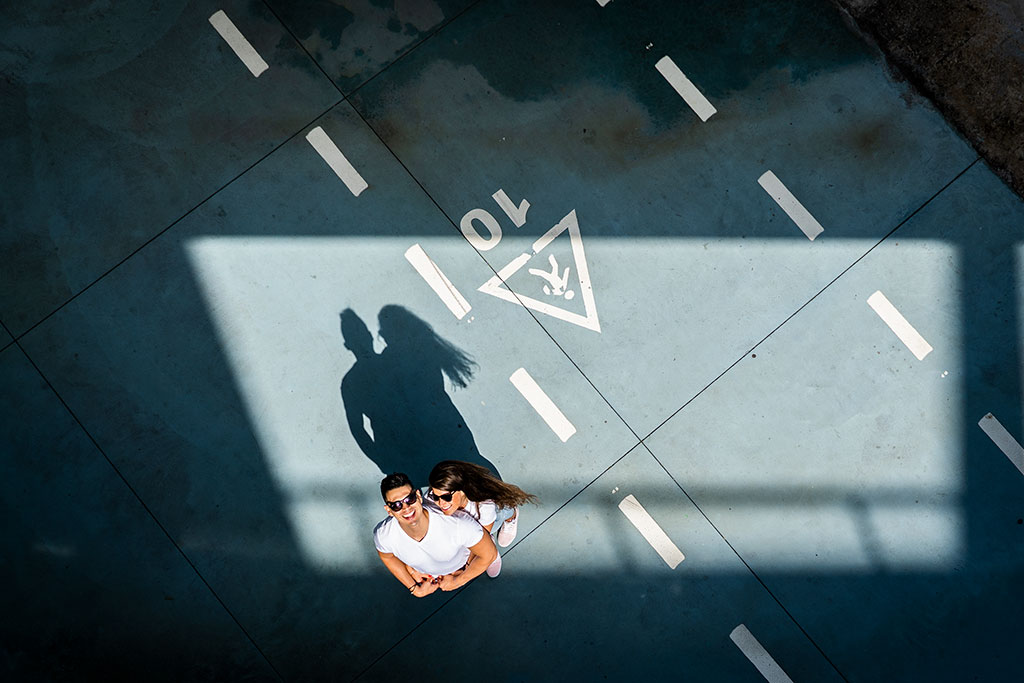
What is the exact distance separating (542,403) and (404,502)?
6.54 ft

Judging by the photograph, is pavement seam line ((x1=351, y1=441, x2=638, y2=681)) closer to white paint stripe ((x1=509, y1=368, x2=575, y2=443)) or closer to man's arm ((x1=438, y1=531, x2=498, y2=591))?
white paint stripe ((x1=509, y1=368, x2=575, y2=443))

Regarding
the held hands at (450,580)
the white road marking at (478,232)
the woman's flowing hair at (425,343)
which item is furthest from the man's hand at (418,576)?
the white road marking at (478,232)

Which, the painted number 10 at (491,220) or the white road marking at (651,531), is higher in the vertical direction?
the painted number 10 at (491,220)

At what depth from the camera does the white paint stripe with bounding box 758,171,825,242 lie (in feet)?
20.1

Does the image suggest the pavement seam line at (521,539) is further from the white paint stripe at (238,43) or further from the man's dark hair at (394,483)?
the white paint stripe at (238,43)

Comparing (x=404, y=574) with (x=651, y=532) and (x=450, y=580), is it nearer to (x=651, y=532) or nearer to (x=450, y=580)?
(x=450, y=580)

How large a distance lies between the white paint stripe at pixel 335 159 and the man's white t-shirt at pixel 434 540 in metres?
2.98

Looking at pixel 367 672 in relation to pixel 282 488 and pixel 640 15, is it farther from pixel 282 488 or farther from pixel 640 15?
pixel 640 15

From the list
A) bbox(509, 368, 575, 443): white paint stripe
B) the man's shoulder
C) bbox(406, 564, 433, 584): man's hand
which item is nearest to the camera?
the man's shoulder

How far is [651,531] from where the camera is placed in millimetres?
5938

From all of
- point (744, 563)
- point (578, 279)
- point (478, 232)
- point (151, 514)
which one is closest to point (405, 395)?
point (478, 232)

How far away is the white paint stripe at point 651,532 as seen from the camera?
5910mm

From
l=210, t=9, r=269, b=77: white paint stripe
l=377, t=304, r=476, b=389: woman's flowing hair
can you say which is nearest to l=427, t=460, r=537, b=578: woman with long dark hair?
l=377, t=304, r=476, b=389: woman's flowing hair

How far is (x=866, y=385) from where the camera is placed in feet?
19.6
